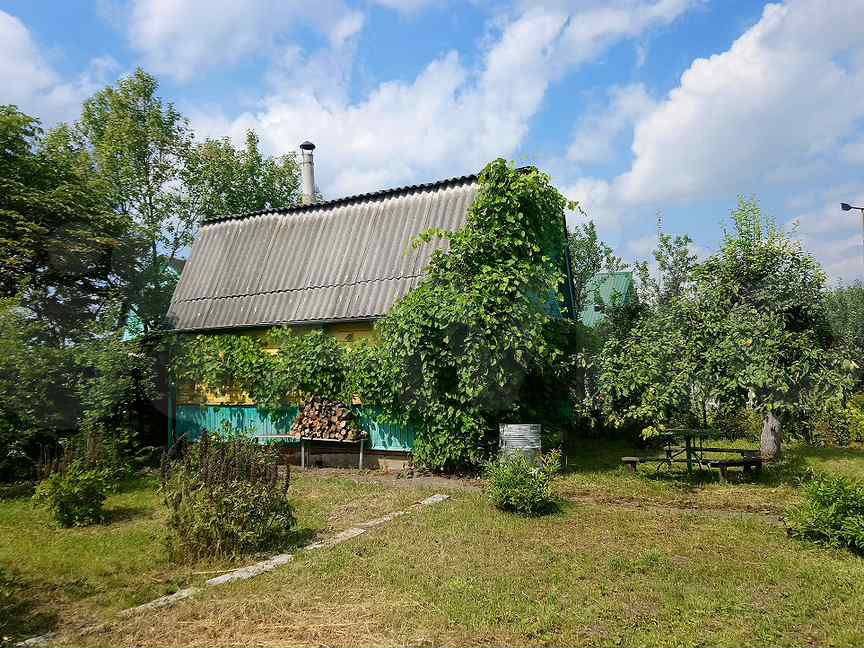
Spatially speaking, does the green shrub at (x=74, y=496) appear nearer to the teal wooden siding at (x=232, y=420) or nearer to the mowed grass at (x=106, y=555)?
the mowed grass at (x=106, y=555)

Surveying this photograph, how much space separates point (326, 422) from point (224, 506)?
5.74 meters

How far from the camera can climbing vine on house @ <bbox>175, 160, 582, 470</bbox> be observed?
10.2 m

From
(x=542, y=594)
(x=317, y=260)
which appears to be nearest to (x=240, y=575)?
(x=542, y=594)

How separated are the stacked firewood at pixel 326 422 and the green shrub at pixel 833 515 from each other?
790cm

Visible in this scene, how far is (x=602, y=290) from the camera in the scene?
25.5 metres

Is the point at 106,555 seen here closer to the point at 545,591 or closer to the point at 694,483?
the point at 545,591

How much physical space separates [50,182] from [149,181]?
6622 millimetres

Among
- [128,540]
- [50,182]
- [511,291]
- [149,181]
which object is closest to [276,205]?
[149,181]

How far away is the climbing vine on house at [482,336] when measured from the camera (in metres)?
10.2

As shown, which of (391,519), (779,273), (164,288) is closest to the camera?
(391,519)

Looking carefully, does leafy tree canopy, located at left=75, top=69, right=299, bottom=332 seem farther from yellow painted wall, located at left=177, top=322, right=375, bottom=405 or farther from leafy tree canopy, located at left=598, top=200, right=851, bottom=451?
leafy tree canopy, located at left=598, top=200, right=851, bottom=451

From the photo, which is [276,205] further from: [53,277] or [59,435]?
[59,435]

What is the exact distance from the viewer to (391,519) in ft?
25.8

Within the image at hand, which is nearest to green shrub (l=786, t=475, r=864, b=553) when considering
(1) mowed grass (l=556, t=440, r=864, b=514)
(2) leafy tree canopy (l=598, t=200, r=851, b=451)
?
(1) mowed grass (l=556, t=440, r=864, b=514)
